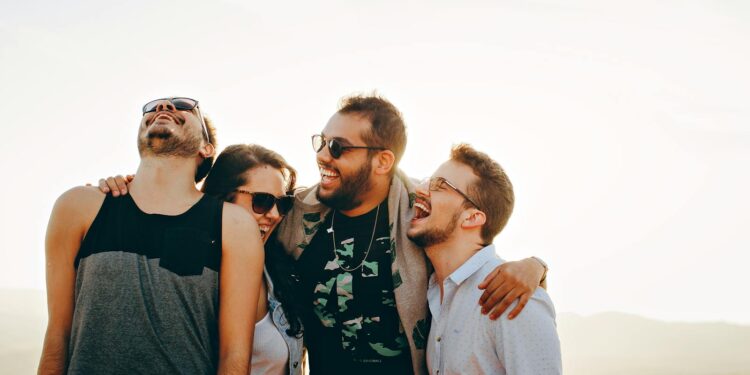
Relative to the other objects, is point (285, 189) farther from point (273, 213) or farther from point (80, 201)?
point (80, 201)

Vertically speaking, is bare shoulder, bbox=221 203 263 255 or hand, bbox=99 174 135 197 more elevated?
hand, bbox=99 174 135 197

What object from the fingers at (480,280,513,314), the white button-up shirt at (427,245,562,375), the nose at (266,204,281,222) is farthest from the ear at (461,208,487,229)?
the nose at (266,204,281,222)

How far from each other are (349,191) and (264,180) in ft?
2.46

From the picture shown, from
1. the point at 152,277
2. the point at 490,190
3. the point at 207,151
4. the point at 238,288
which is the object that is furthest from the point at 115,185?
the point at 490,190

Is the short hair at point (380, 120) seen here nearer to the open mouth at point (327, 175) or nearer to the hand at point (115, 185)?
the open mouth at point (327, 175)

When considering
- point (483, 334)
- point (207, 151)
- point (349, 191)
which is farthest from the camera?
point (349, 191)

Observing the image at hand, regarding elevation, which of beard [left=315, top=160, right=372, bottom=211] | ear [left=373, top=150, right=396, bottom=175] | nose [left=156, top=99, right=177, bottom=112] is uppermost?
nose [left=156, top=99, right=177, bottom=112]

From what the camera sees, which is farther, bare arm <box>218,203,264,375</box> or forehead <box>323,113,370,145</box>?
forehead <box>323,113,370,145</box>

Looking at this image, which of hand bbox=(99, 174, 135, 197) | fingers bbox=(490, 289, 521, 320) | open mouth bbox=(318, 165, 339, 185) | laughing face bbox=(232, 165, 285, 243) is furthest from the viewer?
open mouth bbox=(318, 165, 339, 185)

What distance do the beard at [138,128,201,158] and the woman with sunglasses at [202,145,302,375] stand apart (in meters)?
0.80

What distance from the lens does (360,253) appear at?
443 cm

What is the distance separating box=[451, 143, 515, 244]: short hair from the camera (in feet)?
12.9

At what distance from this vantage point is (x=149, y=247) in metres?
3.15

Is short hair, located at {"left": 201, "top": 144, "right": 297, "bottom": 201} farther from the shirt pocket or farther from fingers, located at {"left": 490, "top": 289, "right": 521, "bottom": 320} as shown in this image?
fingers, located at {"left": 490, "top": 289, "right": 521, "bottom": 320}
